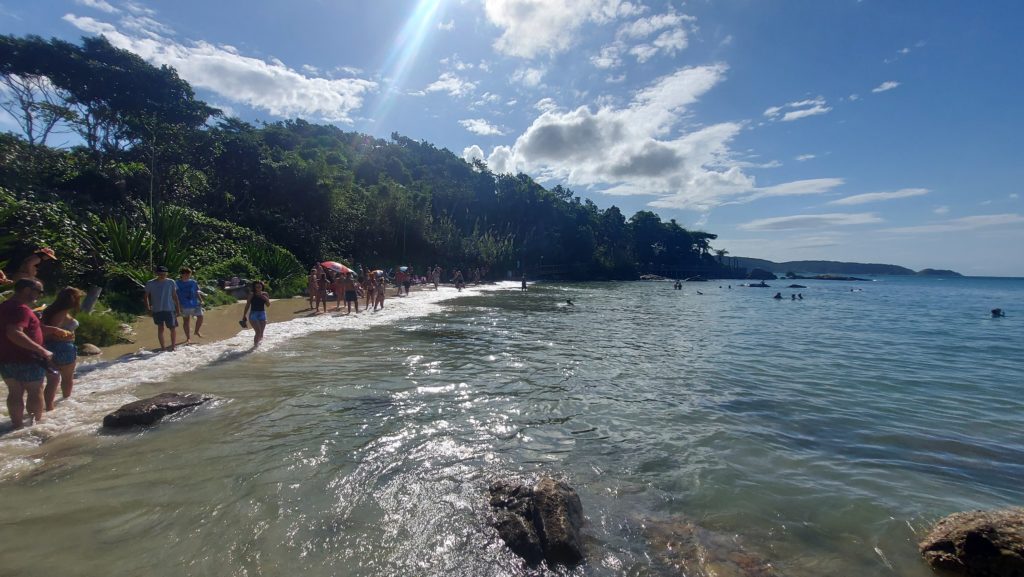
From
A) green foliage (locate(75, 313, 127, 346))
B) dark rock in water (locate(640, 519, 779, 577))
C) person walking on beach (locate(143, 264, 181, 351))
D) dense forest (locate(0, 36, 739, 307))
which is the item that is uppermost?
dense forest (locate(0, 36, 739, 307))

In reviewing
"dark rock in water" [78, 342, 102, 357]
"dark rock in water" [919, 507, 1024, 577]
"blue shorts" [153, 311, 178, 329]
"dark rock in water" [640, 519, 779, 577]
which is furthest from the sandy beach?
"dark rock in water" [919, 507, 1024, 577]

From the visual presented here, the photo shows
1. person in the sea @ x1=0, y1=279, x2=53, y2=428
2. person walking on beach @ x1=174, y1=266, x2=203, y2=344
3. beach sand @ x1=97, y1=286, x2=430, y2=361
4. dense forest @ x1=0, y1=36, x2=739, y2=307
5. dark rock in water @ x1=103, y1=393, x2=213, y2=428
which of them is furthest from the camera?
dense forest @ x1=0, y1=36, x2=739, y2=307

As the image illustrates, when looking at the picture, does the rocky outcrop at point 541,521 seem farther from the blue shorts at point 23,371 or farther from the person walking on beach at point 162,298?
the person walking on beach at point 162,298

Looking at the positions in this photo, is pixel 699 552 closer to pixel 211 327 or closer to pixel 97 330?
pixel 97 330

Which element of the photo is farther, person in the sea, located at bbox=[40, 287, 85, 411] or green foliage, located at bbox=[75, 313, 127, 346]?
green foliage, located at bbox=[75, 313, 127, 346]

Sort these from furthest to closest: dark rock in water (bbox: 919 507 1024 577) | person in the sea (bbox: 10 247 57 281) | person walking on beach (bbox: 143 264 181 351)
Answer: person walking on beach (bbox: 143 264 181 351) → person in the sea (bbox: 10 247 57 281) → dark rock in water (bbox: 919 507 1024 577)

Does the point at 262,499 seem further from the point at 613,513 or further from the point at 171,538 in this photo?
the point at 613,513

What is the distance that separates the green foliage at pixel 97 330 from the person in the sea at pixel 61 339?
3.98 m

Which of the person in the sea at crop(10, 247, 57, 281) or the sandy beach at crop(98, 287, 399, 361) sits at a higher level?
the person in the sea at crop(10, 247, 57, 281)

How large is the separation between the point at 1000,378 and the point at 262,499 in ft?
50.4

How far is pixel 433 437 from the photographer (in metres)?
5.83

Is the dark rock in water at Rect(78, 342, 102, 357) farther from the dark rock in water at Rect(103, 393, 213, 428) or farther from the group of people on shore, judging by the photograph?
the dark rock in water at Rect(103, 393, 213, 428)

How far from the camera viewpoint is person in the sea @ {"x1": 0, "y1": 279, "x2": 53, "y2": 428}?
514cm

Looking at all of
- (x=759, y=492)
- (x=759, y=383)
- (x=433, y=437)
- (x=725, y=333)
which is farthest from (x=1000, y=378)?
(x=433, y=437)
